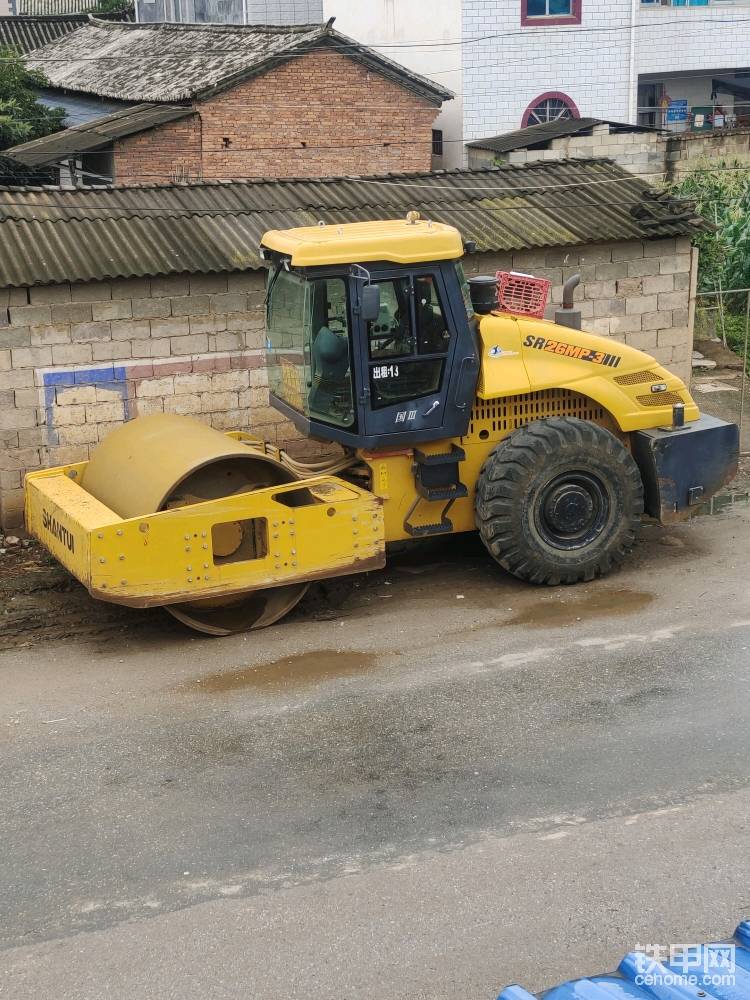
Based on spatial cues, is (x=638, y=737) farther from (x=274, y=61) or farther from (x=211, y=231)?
(x=274, y=61)

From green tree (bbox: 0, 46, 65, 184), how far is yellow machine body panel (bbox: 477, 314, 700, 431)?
823 inches

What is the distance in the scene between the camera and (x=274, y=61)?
87.7ft

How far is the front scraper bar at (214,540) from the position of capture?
8.81m

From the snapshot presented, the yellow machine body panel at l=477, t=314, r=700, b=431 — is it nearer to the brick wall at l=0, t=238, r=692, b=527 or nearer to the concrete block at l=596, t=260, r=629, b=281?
the brick wall at l=0, t=238, r=692, b=527

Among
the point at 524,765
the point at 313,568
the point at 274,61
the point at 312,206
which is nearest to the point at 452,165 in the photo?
the point at 274,61

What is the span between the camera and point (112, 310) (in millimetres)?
11812

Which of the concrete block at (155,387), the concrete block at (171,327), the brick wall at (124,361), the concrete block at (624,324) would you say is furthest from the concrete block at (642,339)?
the concrete block at (155,387)

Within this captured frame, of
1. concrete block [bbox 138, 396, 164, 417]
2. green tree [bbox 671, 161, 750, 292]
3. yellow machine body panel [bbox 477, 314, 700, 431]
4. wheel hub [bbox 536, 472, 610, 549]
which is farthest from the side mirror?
green tree [bbox 671, 161, 750, 292]

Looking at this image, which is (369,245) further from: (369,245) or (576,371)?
(576,371)

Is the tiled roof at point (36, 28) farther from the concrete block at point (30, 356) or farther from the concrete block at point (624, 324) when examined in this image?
the concrete block at point (30, 356)

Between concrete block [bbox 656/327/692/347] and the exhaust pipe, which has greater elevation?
the exhaust pipe

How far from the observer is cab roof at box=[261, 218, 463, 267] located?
9.29 metres

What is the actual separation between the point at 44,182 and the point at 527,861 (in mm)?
22774

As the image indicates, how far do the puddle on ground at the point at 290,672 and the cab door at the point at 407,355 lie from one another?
5.68ft
